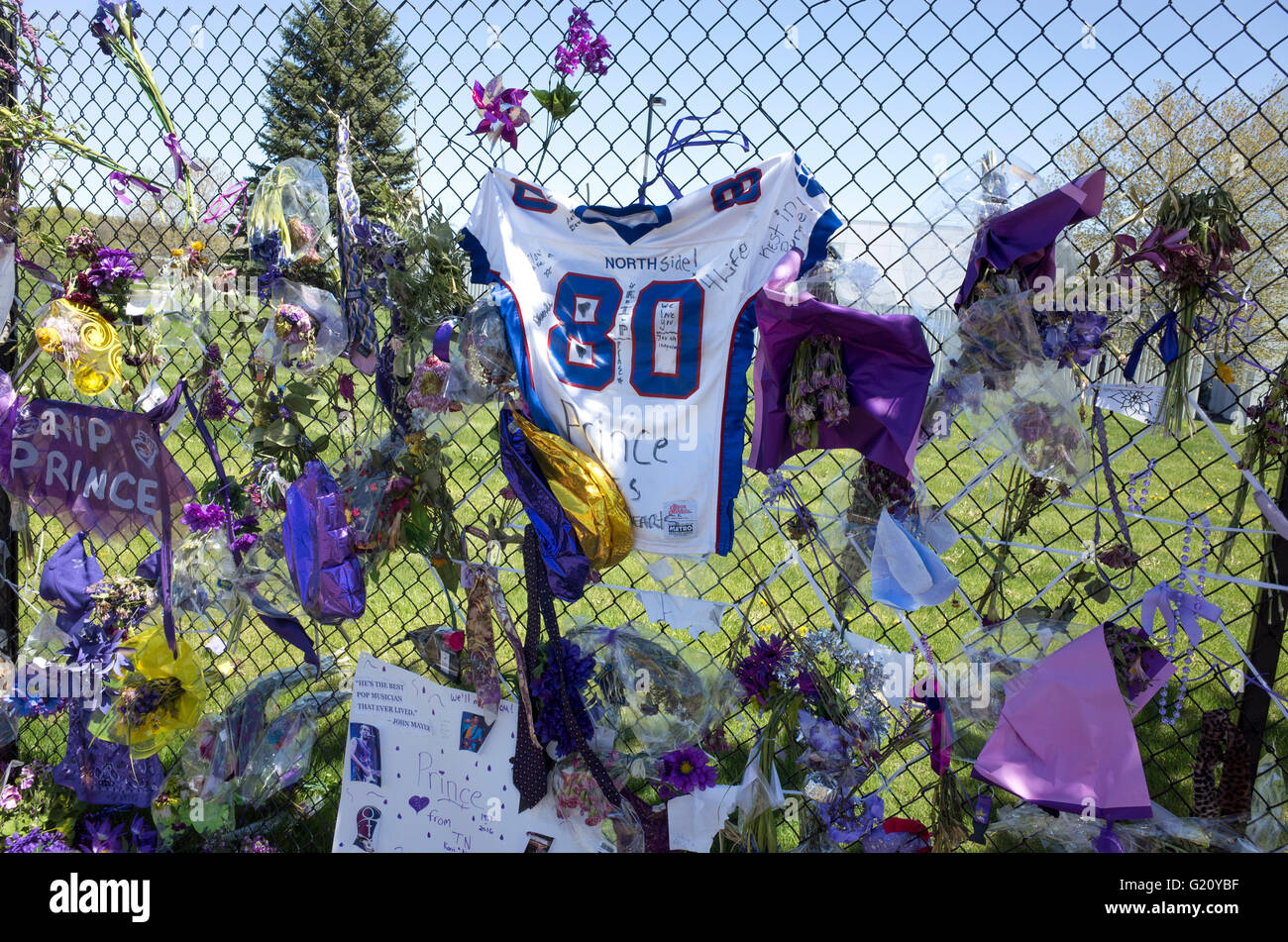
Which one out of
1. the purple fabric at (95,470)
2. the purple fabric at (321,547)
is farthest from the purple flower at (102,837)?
the purple fabric at (321,547)

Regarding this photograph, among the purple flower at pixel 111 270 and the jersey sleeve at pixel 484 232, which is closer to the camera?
the jersey sleeve at pixel 484 232

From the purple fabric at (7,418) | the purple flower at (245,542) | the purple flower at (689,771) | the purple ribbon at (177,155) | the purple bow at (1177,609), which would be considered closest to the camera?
the purple bow at (1177,609)

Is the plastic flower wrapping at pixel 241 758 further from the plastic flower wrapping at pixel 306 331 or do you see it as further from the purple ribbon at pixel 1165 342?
the purple ribbon at pixel 1165 342

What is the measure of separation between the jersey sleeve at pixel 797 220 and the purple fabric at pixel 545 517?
0.59 m

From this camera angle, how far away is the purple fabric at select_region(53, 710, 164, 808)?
2729 mm

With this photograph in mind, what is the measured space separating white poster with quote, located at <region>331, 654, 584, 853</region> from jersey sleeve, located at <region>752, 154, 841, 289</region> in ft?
3.96

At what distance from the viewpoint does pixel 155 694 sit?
2445 millimetres

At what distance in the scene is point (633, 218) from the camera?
1.88 m

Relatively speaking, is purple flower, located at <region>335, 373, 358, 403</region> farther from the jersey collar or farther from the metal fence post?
the metal fence post

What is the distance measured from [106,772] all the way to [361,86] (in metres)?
2.15

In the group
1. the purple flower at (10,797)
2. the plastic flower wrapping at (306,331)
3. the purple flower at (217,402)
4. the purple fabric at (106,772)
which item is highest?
the plastic flower wrapping at (306,331)

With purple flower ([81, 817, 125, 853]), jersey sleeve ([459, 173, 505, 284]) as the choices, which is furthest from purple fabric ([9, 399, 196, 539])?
jersey sleeve ([459, 173, 505, 284])

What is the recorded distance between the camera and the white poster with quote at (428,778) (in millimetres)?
2150

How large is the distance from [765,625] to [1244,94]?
2.17 metres
